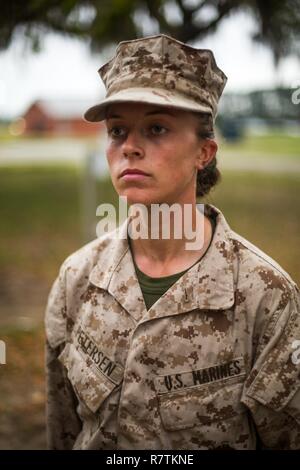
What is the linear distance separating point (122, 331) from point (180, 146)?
25.7 inches

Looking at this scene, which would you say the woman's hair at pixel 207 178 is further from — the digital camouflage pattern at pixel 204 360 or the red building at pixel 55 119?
the red building at pixel 55 119

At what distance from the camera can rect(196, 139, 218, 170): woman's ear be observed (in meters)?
1.81

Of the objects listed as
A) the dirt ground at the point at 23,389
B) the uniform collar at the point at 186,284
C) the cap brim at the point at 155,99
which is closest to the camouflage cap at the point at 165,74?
the cap brim at the point at 155,99

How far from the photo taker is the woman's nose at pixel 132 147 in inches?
66.0

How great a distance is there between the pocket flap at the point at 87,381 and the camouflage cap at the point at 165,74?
88 cm

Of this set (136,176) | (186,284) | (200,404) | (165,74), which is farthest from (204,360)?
(165,74)

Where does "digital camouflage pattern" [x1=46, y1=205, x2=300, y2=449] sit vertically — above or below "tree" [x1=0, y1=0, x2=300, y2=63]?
below

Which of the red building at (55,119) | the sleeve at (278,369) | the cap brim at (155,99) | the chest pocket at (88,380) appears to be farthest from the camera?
the red building at (55,119)

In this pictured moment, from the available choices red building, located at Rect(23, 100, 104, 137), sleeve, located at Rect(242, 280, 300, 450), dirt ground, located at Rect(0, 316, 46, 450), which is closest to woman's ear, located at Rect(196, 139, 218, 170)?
sleeve, located at Rect(242, 280, 300, 450)

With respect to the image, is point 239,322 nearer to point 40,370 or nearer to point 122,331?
point 122,331

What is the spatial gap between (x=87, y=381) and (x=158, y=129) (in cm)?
90

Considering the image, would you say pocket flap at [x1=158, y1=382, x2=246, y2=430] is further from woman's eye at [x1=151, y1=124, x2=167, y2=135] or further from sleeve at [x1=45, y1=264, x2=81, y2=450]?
woman's eye at [x1=151, y1=124, x2=167, y2=135]

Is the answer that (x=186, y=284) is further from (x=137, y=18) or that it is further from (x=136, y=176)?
(x=137, y=18)

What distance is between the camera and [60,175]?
2011 centimetres
